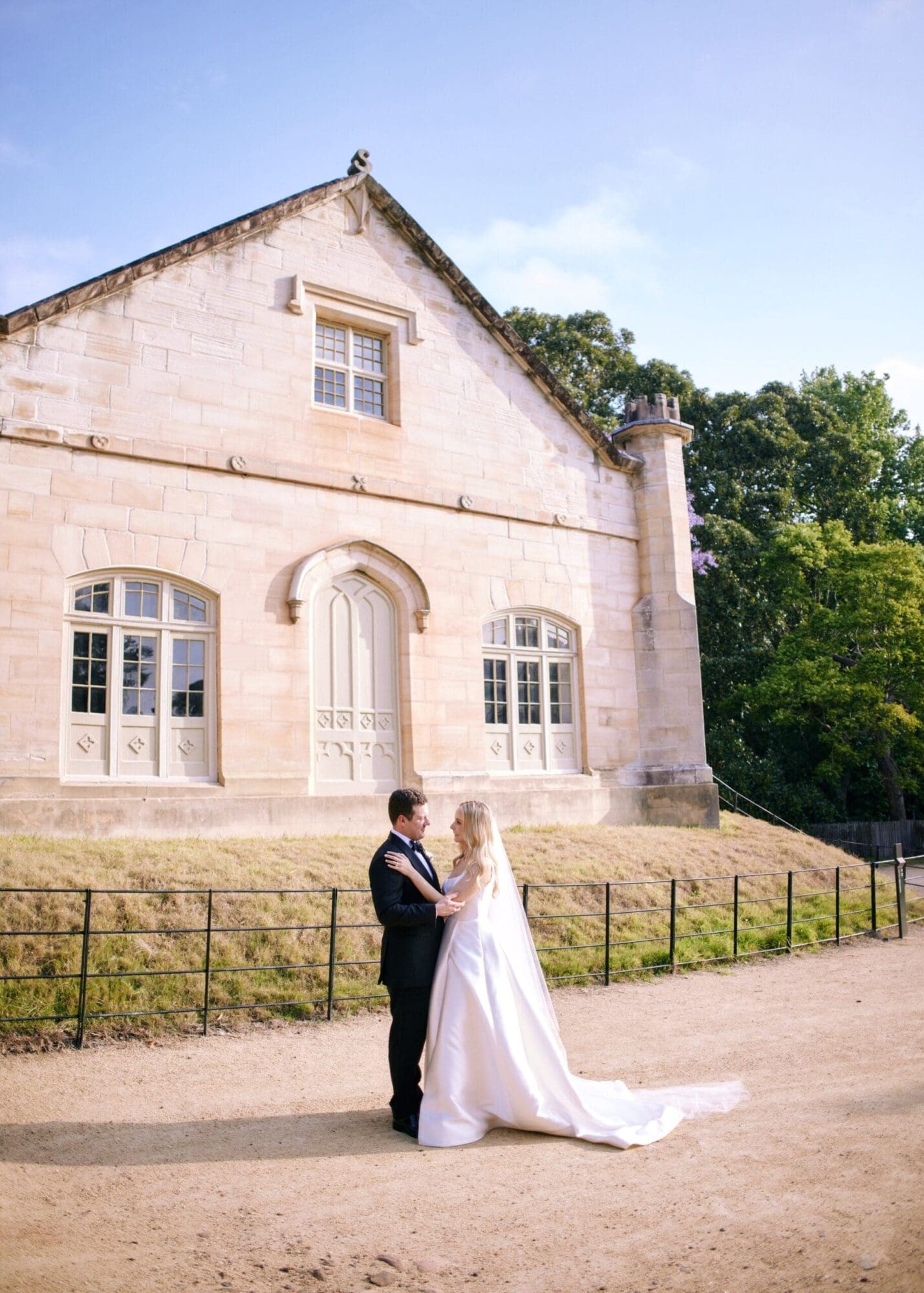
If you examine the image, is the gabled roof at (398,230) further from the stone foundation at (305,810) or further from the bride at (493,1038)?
the bride at (493,1038)

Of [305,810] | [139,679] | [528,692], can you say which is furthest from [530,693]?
[139,679]

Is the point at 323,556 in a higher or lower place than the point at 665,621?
higher

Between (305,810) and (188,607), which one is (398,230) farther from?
(305,810)

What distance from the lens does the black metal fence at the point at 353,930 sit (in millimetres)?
7918

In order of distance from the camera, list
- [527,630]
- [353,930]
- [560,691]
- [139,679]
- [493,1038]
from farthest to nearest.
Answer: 1. [560,691]
2. [527,630]
3. [139,679]
4. [353,930]
5. [493,1038]

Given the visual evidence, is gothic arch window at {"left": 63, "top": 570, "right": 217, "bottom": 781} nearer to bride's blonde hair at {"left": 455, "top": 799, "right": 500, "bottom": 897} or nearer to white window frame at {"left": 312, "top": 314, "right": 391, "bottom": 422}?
white window frame at {"left": 312, "top": 314, "right": 391, "bottom": 422}

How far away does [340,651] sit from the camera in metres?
14.5

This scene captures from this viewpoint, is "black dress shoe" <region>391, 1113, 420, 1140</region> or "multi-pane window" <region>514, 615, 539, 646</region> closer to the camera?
"black dress shoe" <region>391, 1113, 420, 1140</region>

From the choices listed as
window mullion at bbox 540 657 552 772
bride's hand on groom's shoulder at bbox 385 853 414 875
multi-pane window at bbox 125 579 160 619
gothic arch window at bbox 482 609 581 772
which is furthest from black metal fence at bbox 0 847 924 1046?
multi-pane window at bbox 125 579 160 619

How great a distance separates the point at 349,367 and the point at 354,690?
502 cm

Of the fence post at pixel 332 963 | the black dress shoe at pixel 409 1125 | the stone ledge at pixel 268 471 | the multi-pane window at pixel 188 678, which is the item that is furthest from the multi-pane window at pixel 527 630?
the black dress shoe at pixel 409 1125

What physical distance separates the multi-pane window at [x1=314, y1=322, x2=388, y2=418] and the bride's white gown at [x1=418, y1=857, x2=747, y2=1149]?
10976mm

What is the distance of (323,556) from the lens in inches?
562

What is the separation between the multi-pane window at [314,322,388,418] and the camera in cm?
1546
